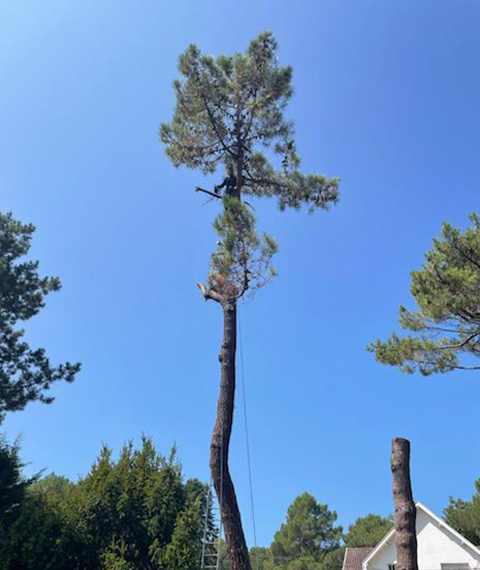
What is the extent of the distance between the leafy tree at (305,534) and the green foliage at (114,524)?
38.4m

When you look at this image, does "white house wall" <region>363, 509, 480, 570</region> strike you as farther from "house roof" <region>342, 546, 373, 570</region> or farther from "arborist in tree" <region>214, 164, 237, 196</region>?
"arborist in tree" <region>214, 164, 237, 196</region>

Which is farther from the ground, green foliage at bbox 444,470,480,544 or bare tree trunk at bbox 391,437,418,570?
green foliage at bbox 444,470,480,544

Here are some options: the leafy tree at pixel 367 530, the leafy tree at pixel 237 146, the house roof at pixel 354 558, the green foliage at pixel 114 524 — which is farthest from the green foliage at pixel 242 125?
the leafy tree at pixel 367 530

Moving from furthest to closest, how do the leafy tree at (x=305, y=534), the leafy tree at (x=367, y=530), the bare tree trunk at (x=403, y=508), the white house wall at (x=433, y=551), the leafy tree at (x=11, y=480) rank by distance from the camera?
the leafy tree at (x=305, y=534)
the leafy tree at (x=367, y=530)
the white house wall at (x=433, y=551)
the leafy tree at (x=11, y=480)
the bare tree trunk at (x=403, y=508)

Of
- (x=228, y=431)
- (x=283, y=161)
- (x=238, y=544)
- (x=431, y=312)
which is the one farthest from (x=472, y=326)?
(x=238, y=544)

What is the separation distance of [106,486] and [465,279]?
28.9 feet

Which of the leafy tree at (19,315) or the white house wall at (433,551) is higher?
the leafy tree at (19,315)

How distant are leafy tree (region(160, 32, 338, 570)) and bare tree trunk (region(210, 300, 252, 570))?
0.14 feet

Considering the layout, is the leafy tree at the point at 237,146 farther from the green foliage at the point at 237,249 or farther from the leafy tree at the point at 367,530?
the leafy tree at the point at 367,530

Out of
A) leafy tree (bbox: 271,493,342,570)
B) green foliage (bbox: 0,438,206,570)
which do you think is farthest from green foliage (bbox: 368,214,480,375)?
leafy tree (bbox: 271,493,342,570)

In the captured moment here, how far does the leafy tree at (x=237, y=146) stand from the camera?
9039 millimetres

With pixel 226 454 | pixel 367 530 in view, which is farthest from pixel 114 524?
pixel 367 530

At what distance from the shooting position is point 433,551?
1820cm

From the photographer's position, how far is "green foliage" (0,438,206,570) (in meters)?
6.68
